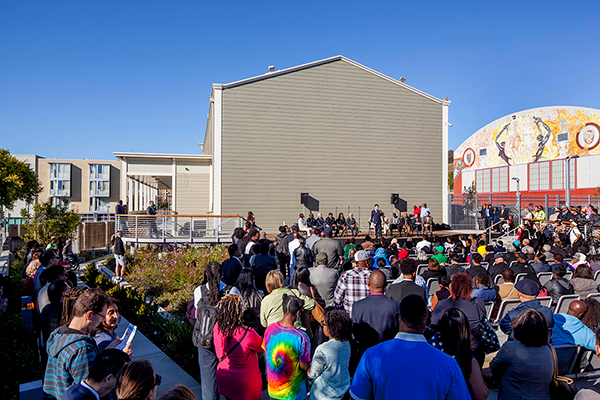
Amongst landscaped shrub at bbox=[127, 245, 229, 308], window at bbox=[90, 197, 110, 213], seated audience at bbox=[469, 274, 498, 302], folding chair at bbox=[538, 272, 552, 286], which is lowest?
landscaped shrub at bbox=[127, 245, 229, 308]

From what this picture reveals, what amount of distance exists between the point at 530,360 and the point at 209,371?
2.77 m

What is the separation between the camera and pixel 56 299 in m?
4.04

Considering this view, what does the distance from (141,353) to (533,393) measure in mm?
5263

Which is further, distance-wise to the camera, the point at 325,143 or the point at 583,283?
the point at 325,143

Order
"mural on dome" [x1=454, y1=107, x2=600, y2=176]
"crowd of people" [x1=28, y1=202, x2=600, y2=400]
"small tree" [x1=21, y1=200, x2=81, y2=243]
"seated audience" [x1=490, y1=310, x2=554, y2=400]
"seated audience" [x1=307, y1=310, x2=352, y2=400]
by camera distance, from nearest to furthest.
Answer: "crowd of people" [x1=28, y1=202, x2=600, y2=400] → "seated audience" [x1=490, y1=310, x2=554, y2=400] → "seated audience" [x1=307, y1=310, x2=352, y2=400] → "small tree" [x1=21, y1=200, x2=81, y2=243] → "mural on dome" [x1=454, y1=107, x2=600, y2=176]

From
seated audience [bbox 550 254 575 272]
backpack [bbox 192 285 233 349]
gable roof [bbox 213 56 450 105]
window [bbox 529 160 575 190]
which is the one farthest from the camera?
window [bbox 529 160 575 190]

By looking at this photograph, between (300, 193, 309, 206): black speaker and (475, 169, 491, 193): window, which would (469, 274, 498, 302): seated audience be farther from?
(475, 169, 491, 193): window

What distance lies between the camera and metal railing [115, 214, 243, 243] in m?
14.5

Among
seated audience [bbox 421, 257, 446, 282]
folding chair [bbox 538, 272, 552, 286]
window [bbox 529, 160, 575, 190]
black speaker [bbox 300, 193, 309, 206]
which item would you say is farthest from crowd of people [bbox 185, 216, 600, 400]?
window [bbox 529, 160, 575, 190]

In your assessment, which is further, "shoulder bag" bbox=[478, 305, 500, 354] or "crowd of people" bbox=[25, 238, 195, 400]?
"shoulder bag" bbox=[478, 305, 500, 354]

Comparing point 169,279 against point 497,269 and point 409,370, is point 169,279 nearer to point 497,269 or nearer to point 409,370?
point 497,269

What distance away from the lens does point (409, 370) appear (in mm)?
2090

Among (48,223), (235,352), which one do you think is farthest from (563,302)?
(48,223)

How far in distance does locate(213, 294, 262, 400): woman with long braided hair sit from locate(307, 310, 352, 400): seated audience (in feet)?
1.74
